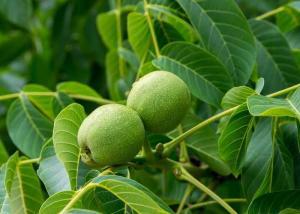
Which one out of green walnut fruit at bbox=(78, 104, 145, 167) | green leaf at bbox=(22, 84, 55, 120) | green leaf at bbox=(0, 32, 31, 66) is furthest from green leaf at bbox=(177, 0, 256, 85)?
green leaf at bbox=(0, 32, 31, 66)

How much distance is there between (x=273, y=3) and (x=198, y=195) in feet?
2.26

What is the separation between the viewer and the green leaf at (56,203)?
3.54ft

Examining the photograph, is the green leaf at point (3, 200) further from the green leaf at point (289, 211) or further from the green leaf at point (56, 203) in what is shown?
the green leaf at point (289, 211)

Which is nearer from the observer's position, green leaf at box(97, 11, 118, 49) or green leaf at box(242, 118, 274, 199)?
green leaf at box(242, 118, 274, 199)

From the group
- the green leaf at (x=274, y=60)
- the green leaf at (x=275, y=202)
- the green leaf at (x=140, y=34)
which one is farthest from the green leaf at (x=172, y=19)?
the green leaf at (x=275, y=202)

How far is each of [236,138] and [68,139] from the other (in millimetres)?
324

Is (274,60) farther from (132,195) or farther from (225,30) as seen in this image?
(132,195)

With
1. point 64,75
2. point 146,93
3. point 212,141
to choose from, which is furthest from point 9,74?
point 146,93

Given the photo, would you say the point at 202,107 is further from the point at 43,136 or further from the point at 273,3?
the point at 273,3

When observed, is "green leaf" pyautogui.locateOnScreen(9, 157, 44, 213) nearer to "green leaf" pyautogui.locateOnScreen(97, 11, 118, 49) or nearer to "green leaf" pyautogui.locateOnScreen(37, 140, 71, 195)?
"green leaf" pyautogui.locateOnScreen(37, 140, 71, 195)

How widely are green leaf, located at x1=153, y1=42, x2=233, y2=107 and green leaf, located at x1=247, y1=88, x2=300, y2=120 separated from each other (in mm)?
269

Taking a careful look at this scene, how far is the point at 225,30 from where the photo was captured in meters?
1.47

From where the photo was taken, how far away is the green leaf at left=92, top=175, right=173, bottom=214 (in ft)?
3.35

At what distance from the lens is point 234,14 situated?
1463mm
